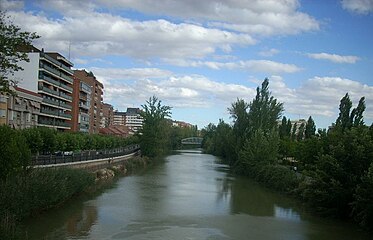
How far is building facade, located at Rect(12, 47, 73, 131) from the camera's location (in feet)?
204

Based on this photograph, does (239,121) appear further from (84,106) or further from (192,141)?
(192,141)

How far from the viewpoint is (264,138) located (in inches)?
2077

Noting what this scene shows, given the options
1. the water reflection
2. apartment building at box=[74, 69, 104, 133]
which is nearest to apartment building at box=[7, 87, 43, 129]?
apartment building at box=[74, 69, 104, 133]

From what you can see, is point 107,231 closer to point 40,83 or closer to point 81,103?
point 40,83

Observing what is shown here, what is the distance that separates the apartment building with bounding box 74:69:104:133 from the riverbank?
173 feet

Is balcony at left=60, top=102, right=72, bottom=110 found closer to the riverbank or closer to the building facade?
the building facade

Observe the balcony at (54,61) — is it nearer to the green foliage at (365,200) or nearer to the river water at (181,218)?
the river water at (181,218)

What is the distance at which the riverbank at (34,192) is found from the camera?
1789cm

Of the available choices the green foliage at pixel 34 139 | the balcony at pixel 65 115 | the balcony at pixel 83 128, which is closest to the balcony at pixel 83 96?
the balcony at pixel 83 128

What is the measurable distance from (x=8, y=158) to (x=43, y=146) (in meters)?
20.4

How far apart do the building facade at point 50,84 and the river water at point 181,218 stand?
29.4 meters

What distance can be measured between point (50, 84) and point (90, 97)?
27.4 m

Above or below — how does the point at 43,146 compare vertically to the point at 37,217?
above

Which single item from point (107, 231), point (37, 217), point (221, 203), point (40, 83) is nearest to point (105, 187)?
point (221, 203)
